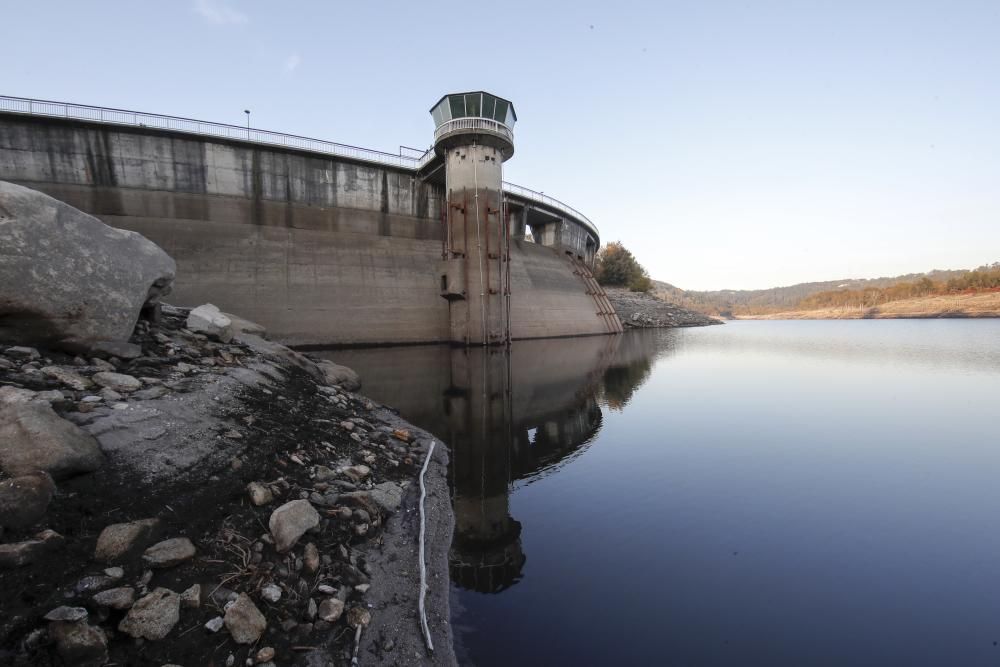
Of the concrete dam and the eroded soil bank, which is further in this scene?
the concrete dam

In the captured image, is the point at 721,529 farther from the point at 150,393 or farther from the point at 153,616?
the point at 150,393

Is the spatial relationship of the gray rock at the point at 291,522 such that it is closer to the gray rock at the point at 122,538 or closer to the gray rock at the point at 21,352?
the gray rock at the point at 122,538

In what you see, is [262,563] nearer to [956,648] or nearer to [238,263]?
[956,648]

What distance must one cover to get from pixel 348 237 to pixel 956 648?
2844cm

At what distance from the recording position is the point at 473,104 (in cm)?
2520

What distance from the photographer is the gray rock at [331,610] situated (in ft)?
9.97

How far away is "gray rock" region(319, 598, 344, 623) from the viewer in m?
3.04

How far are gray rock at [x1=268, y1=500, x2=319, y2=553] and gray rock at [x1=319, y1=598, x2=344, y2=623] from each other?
1.98ft

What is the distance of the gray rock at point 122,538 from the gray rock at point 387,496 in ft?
6.69

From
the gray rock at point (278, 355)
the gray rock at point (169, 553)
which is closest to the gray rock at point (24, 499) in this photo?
the gray rock at point (169, 553)

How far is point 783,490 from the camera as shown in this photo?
6230 mm

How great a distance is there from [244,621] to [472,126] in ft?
88.1

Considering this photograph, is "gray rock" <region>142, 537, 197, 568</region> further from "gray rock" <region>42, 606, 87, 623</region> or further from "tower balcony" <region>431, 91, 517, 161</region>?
"tower balcony" <region>431, 91, 517, 161</region>

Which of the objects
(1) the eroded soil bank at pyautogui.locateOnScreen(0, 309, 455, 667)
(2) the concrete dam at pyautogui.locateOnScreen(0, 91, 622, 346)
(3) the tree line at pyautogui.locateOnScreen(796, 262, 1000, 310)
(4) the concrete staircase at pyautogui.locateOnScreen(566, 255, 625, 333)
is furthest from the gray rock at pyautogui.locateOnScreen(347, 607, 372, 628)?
(3) the tree line at pyautogui.locateOnScreen(796, 262, 1000, 310)
